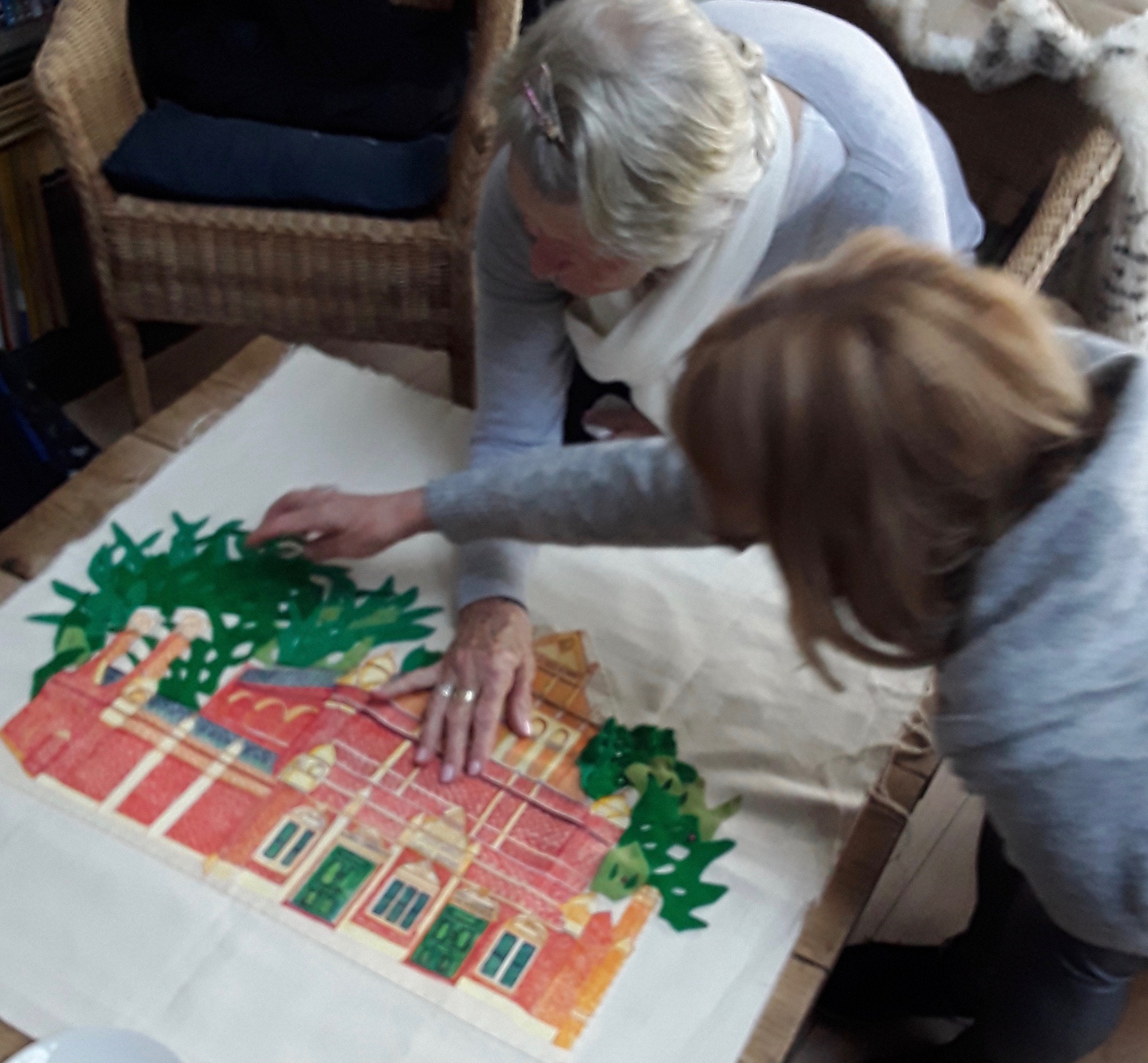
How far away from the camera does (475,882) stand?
731mm

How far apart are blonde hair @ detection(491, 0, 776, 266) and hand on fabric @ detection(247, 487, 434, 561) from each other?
0.30 meters

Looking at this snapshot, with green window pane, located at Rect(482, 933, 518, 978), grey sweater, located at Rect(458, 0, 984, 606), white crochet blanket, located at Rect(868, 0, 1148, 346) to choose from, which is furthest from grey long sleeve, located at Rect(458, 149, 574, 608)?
white crochet blanket, located at Rect(868, 0, 1148, 346)

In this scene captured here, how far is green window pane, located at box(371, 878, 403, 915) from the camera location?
2.34 ft

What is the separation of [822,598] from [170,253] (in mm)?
1191

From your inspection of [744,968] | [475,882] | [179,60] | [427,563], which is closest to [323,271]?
[179,60]

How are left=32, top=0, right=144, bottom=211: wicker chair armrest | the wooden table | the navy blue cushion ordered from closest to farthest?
the wooden table → left=32, top=0, right=144, bottom=211: wicker chair armrest → the navy blue cushion

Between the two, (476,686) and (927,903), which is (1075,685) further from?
(927,903)

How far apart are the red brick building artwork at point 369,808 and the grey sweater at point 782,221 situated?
149mm

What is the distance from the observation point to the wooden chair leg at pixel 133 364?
1.49 metres

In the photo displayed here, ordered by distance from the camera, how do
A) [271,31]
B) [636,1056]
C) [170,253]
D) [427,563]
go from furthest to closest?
[271,31] < [170,253] < [427,563] < [636,1056]

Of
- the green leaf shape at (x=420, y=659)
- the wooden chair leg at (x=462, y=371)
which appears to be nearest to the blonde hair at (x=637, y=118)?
the green leaf shape at (x=420, y=659)

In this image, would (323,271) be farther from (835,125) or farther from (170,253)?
(835,125)

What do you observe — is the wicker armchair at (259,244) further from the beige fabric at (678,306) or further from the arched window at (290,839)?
the arched window at (290,839)

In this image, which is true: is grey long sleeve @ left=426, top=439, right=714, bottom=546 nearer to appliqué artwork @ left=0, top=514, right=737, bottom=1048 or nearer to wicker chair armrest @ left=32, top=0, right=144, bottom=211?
appliqué artwork @ left=0, top=514, right=737, bottom=1048
